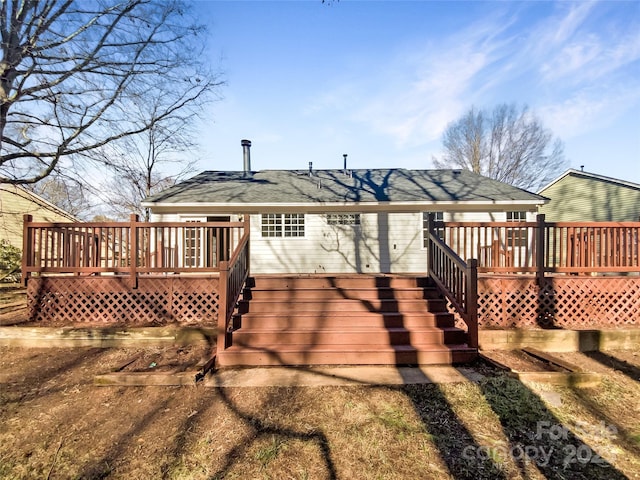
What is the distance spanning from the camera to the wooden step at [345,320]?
4.35 m

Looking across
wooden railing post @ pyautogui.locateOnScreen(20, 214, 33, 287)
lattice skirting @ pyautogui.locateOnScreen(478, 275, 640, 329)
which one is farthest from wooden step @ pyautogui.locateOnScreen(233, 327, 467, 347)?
wooden railing post @ pyautogui.locateOnScreen(20, 214, 33, 287)

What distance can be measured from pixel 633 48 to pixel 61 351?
55.5 ft

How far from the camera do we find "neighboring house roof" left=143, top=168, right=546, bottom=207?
888cm

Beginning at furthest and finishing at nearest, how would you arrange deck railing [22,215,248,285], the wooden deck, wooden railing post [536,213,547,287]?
deck railing [22,215,248,285], wooden railing post [536,213,547,287], the wooden deck

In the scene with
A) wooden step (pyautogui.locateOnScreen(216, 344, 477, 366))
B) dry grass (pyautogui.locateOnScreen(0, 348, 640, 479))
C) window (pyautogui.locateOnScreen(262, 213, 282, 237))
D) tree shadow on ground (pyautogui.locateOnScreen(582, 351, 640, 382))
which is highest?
window (pyautogui.locateOnScreen(262, 213, 282, 237))

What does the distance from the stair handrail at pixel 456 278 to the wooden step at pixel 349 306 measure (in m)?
0.33

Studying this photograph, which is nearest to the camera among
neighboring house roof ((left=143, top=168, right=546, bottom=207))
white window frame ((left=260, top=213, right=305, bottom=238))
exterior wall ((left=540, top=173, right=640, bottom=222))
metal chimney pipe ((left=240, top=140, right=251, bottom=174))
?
neighboring house roof ((left=143, top=168, right=546, bottom=207))

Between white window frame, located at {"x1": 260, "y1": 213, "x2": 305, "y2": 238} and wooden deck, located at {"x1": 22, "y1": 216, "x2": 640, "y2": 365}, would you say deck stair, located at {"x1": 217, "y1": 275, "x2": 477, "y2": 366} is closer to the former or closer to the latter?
wooden deck, located at {"x1": 22, "y1": 216, "x2": 640, "y2": 365}

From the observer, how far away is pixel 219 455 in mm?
2291

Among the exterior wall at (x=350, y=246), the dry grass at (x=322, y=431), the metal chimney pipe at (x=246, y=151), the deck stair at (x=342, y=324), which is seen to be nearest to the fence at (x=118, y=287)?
the deck stair at (x=342, y=324)

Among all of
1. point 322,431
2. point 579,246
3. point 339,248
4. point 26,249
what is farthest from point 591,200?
point 26,249

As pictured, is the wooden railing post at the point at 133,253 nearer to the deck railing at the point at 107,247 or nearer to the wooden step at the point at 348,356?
the deck railing at the point at 107,247

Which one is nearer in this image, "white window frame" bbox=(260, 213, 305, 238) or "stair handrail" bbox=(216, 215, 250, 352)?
"stair handrail" bbox=(216, 215, 250, 352)

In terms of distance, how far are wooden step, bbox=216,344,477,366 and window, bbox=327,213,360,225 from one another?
5648mm
